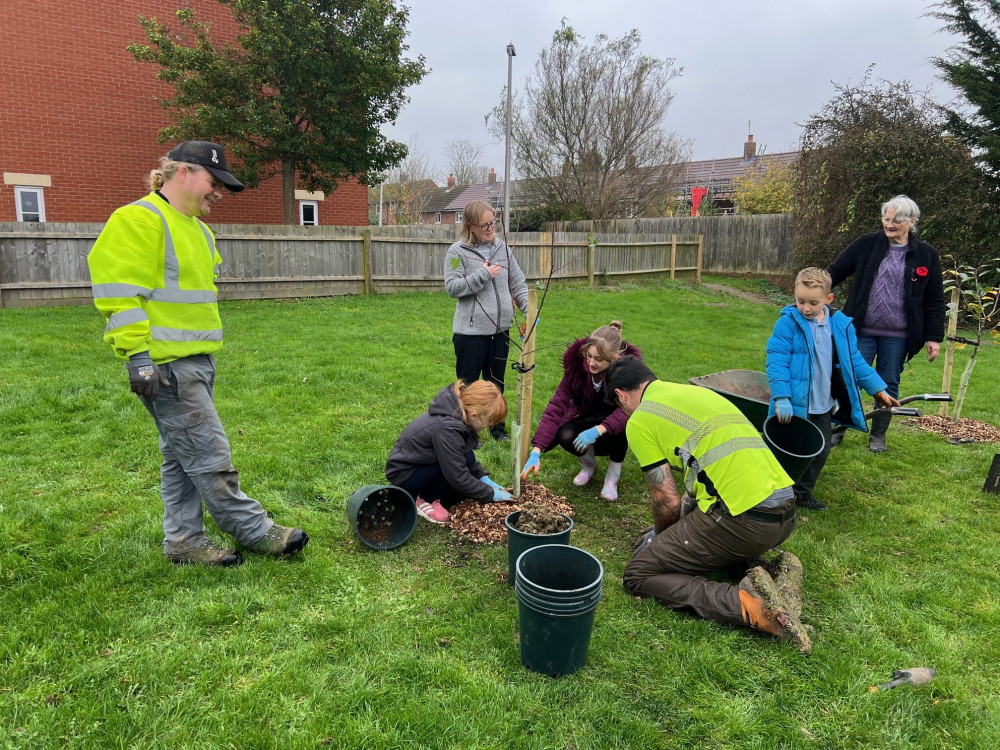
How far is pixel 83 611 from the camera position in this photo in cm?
254

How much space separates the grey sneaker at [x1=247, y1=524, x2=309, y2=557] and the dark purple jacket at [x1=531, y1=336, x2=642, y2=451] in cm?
161

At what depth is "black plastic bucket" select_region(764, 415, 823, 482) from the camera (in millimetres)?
Answer: 3570

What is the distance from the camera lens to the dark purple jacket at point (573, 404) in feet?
13.1

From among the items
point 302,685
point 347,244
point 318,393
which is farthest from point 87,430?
point 347,244

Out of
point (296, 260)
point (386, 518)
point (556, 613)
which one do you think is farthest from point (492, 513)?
point (296, 260)

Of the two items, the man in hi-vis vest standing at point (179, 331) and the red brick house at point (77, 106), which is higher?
the red brick house at point (77, 106)

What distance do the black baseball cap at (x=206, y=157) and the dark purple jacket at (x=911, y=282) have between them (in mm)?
4068

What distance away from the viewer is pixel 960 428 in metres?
5.79

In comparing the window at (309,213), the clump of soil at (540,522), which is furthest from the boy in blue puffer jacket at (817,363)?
the window at (309,213)

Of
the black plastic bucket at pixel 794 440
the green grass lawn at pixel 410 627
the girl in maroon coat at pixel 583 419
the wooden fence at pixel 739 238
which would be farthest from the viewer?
the wooden fence at pixel 739 238

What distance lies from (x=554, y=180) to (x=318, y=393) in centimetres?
1989

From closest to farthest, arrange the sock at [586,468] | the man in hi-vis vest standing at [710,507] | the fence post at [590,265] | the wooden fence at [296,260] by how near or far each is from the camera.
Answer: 1. the man in hi-vis vest standing at [710,507]
2. the sock at [586,468]
3. the wooden fence at [296,260]
4. the fence post at [590,265]

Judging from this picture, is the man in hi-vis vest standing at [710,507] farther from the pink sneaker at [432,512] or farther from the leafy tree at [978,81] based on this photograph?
the leafy tree at [978,81]

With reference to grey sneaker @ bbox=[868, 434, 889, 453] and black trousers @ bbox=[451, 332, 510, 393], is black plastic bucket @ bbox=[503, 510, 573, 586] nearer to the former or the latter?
black trousers @ bbox=[451, 332, 510, 393]
